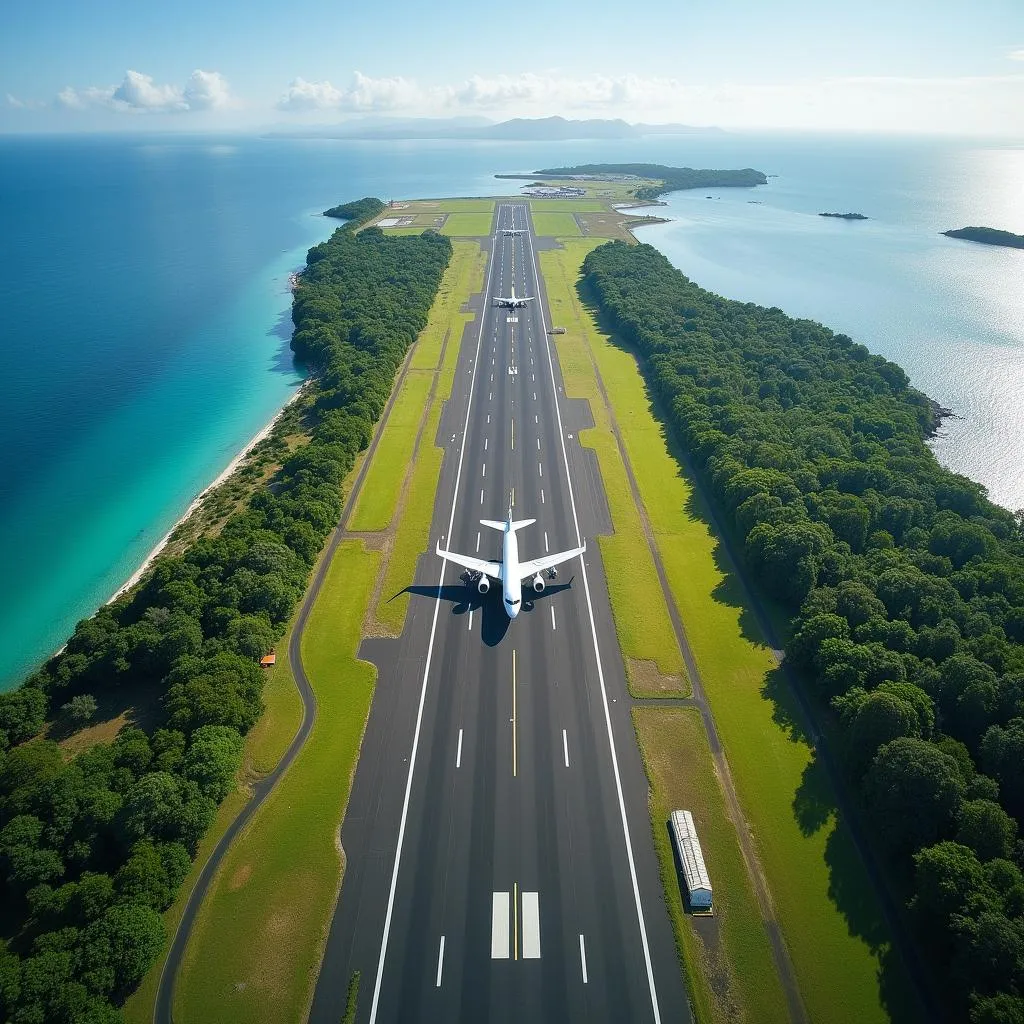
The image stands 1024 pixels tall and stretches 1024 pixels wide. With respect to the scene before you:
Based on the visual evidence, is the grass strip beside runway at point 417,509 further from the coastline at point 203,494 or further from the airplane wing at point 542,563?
the coastline at point 203,494

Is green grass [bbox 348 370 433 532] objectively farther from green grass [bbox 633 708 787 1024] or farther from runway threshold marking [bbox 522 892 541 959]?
runway threshold marking [bbox 522 892 541 959]

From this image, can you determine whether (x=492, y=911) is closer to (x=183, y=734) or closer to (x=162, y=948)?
(x=162, y=948)

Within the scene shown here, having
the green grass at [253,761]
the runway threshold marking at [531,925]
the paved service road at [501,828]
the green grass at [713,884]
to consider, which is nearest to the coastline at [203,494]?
the green grass at [253,761]

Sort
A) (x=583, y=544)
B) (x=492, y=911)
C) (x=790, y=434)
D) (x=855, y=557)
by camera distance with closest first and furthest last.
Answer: (x=492, y=911)
(x=855, y=557)
(x=583, y=544)
(x=790, y=434)

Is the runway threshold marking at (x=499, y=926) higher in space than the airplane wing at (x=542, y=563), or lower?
lower

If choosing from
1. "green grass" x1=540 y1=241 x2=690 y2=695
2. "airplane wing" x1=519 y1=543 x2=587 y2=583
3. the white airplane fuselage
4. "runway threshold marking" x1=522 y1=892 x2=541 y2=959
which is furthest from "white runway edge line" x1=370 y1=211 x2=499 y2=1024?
"green grass" x1=540 y1=241 x2=690 y2=695

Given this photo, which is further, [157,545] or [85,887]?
[157,545]

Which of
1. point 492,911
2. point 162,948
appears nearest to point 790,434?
point 492,911
